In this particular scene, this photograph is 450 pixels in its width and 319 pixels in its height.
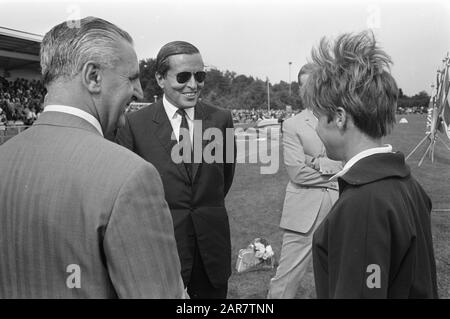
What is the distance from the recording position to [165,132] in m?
2.87

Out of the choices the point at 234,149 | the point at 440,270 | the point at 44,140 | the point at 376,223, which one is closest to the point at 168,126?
the point at 234,149

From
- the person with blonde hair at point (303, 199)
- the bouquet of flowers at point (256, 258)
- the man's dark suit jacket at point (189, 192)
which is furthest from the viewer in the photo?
the bouquet of flowers at point (256, 258)

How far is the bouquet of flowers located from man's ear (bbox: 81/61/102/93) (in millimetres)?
3472

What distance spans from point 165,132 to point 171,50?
593 mm

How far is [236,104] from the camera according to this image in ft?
169

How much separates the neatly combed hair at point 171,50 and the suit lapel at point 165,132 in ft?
1.02

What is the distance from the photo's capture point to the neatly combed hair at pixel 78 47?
49.3 inches

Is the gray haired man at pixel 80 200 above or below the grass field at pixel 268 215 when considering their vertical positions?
above

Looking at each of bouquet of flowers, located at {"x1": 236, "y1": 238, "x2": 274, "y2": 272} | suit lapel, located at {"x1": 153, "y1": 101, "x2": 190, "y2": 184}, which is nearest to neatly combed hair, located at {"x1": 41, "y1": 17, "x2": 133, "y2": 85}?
suit lapel, located at {"x1": 153, "y1": 101, "x2": 190, "y2": 184}

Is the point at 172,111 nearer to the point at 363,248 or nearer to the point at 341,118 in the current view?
the point at 341,118

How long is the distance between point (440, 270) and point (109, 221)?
429cm

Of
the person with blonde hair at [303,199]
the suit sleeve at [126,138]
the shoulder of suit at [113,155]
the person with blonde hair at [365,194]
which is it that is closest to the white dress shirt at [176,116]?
the suit sleeve at [126,138]

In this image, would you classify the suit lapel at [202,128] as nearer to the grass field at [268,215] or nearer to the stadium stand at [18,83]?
the grass field at [268,215]
